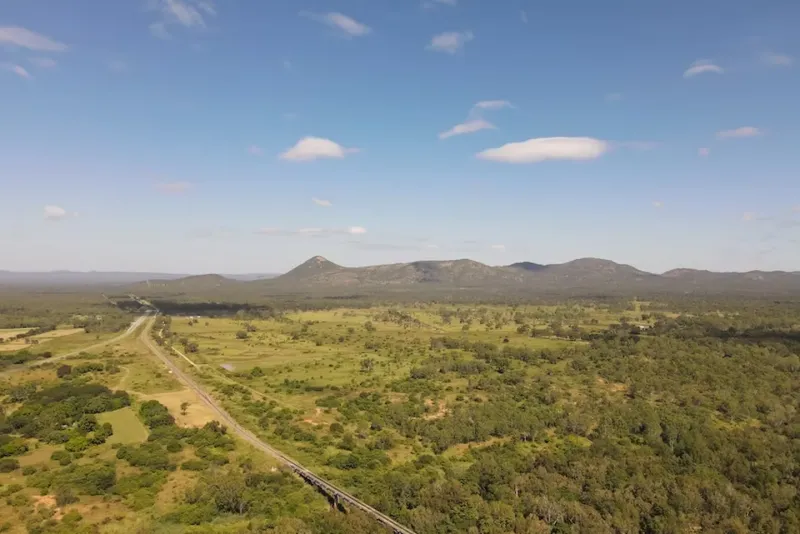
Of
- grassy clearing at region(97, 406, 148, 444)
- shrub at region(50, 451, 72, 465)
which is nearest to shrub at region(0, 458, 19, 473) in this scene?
shrub at region(50, 451, 72, 465)

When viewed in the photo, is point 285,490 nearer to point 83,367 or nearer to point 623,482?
point 623,482

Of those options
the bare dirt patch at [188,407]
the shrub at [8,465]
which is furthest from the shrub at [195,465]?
the shrub at [8,465]

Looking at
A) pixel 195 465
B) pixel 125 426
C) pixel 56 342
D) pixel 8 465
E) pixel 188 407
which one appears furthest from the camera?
pixel 56 342

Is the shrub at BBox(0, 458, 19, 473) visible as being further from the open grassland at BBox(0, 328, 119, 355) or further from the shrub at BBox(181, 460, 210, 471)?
the open grassland at BBox(0, 328, 119, 355)

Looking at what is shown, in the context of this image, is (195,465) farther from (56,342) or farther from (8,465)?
(56,342)

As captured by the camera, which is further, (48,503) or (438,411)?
(438,411)

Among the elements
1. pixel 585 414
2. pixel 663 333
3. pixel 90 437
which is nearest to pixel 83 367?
pixel 90 437

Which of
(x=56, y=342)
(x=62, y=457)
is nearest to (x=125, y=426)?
(x=62, y=457)

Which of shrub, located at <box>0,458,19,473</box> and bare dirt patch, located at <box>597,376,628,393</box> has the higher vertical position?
shrub, located at <box>0,458,19,473</box>

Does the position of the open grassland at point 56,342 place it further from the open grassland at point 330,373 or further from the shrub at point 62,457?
the shrub at point 62,457
